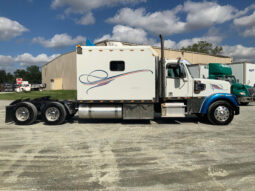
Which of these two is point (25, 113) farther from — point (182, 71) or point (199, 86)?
point (199, 86)

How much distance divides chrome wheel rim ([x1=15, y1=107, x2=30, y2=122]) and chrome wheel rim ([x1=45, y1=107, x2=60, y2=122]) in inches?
34.1

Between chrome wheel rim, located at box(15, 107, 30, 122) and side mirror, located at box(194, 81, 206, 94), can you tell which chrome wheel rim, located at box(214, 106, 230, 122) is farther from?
chrome wheel rim, located at box(15, 107, 30, 122)

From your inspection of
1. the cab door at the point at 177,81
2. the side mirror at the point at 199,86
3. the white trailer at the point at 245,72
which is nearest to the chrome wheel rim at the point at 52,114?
the cab door at the point at 177,81

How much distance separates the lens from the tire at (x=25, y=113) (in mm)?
7867

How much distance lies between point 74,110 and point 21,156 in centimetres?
384

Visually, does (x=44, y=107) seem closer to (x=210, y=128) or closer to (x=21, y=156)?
(x=21, y=156)

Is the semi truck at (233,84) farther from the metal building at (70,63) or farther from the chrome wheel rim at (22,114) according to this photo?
the metal building at (70,63)

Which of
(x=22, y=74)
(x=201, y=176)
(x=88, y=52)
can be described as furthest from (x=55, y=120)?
(x=22, y=74)

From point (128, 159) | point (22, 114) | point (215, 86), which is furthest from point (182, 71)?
point (22, 114)

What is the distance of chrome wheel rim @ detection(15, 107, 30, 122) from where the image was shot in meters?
7.91

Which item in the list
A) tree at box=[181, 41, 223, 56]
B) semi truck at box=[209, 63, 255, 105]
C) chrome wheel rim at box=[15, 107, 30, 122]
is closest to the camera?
chrome wheel rim at box=[15, 107, 30, 122]

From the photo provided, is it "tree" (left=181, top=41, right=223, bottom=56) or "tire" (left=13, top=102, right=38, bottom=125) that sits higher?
"tree" (left=181, top=41, right=223, bottom=56)

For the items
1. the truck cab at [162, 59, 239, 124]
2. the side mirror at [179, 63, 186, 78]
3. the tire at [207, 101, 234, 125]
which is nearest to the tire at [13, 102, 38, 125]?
Answer: the truck cab at [162, 59, 239, 124]

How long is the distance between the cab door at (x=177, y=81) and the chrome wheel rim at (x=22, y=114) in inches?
236
